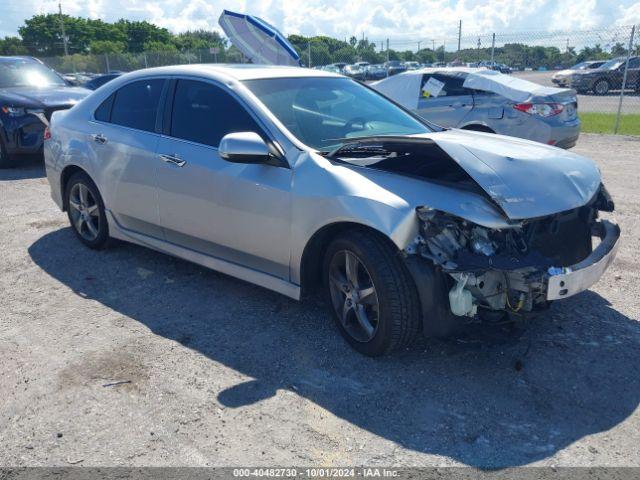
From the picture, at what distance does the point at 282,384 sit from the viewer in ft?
11.1

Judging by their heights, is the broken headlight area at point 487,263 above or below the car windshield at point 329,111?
below

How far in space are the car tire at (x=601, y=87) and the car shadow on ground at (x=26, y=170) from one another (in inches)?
895

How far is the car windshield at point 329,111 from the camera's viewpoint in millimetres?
4117

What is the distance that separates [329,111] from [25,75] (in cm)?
846

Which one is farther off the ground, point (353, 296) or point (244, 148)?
Answer: point (244, 148)

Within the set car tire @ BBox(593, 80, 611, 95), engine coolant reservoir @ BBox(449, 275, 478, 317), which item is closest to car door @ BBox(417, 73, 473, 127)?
engine coolant reservoir @ BBox(449, 275, 478, 317)

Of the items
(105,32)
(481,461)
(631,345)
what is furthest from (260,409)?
(105,32)

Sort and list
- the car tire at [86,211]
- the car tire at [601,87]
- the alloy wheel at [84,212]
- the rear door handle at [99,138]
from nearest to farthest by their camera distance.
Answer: the rear door handle at [99,138] → the car tire at [86,211] → the alloy wheel at [84,212] → the car tire at [601,87]

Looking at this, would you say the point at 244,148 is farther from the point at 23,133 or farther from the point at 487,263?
the point at 23,133

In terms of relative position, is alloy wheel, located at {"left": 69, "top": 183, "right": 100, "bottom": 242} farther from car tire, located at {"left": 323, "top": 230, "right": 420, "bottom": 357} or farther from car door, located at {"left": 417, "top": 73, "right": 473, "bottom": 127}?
car door, located at {"left": 417, "top": 73, "right": 473, "bottom": 127}

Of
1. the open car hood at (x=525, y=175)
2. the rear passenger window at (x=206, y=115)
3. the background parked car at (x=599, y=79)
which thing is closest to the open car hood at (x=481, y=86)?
the rear passenger window at (x=206, y=115)

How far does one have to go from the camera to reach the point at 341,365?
3557 millimetres

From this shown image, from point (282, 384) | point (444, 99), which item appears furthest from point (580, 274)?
point (444, 99)

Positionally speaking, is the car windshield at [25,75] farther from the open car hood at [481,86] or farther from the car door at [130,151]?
the car door at [130,151]
